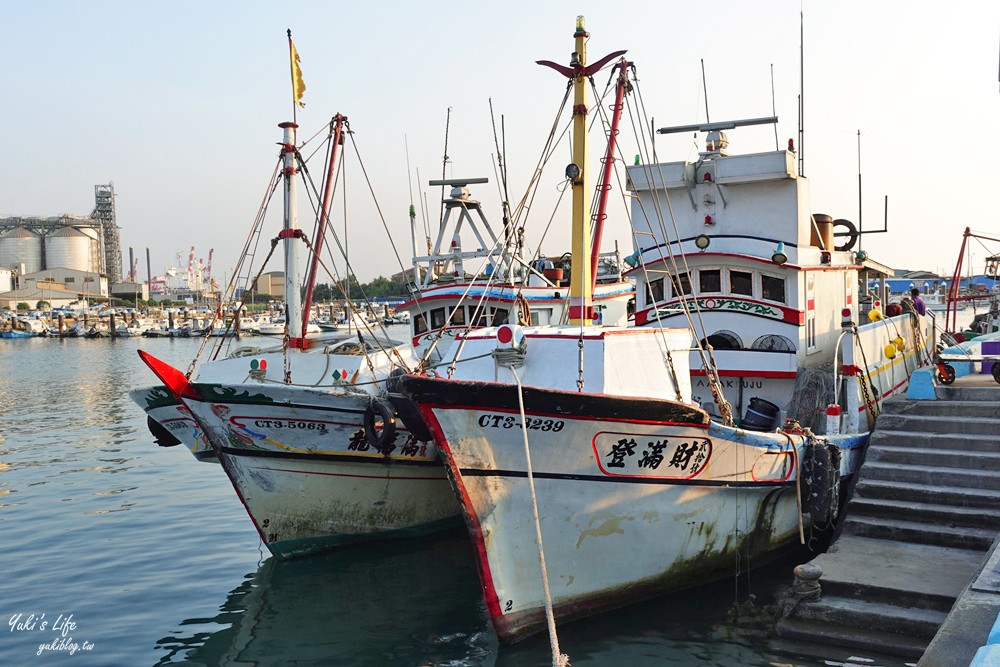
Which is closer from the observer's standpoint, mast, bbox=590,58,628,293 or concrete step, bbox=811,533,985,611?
concrete step, bbox=811,533,985,611

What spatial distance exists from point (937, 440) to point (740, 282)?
3.55 meters

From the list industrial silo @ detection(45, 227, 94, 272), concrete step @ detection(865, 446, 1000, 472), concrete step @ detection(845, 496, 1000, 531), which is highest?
industrial silo @ detection(45, 227, 94, 272)

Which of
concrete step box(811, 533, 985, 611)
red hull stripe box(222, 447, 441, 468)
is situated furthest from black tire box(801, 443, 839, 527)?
red hull stripe box(222, 447, 441, 468)

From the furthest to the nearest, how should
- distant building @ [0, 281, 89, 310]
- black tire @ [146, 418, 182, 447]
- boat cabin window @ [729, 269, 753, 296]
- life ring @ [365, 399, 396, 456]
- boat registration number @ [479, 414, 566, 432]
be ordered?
distant building @ [0, 281, 89, 310] → black tire @ [146, 418, 182, 447] → boat cabin window @ [729, 269, 753, 296] → life ring @ [365, 399, 396, 456] → boat registration number @ [479, 414, 566, 432]

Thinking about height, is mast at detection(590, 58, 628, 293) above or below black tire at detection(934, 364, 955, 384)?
above

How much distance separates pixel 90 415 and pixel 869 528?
1066 inches

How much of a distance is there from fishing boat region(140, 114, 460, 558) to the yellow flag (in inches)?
20.7

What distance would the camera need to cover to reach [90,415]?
30359 millimetres

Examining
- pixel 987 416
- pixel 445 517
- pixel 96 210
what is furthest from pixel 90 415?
pixel 96 210

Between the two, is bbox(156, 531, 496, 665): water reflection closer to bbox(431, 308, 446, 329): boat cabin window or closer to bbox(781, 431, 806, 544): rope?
bbox(781, 431, 806, 544): rope

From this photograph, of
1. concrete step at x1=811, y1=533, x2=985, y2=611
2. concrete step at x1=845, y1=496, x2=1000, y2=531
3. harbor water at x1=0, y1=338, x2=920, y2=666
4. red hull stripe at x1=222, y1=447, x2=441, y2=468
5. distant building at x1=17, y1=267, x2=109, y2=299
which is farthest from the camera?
distant building at x1=17, y1=267, x2=109, y2=299

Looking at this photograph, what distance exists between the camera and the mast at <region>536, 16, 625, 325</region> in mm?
10047

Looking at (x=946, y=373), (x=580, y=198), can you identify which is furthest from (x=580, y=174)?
(x=946, y=373)

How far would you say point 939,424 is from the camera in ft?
37.8
